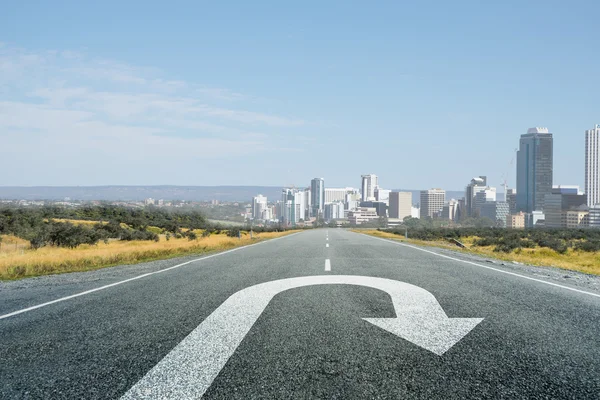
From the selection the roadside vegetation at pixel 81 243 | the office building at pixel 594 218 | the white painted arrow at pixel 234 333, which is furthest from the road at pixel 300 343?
the office building at pixel 594 218

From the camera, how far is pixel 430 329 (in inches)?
191

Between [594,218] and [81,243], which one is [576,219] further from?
[81,243]

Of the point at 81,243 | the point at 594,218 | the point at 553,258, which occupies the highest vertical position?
the point at 81,243

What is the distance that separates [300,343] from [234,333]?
29.4 inches

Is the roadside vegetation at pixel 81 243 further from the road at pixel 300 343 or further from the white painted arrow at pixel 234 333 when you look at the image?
the white painted arrow at pixel 234 333

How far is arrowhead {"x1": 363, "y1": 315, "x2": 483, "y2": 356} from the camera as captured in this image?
4348 mm

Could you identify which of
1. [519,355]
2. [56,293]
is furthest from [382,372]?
[56,293]

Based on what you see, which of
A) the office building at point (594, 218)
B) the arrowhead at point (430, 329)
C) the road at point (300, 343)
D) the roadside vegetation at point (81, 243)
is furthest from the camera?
the office building at point (594, 218)

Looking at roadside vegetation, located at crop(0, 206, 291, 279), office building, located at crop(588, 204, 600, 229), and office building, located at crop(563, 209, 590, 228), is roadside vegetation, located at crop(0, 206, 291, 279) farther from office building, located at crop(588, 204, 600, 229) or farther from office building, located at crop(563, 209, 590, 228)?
office building, located at crop(563, 209, 590, 228)

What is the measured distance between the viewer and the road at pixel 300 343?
3.36 metres

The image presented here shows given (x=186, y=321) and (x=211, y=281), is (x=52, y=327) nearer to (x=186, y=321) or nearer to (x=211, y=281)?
(x=186, y=321)

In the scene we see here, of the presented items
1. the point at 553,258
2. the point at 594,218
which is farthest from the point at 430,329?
the point at 594,218

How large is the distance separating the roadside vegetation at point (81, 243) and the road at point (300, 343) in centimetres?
778

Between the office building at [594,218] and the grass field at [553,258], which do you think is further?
the office building at [594,218]
